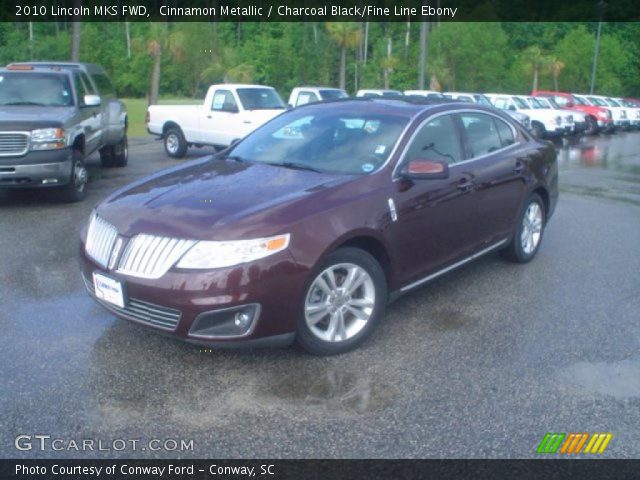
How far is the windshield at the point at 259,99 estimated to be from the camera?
50.3 feet

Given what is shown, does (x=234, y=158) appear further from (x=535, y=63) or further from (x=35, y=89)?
(x=535, y=63)

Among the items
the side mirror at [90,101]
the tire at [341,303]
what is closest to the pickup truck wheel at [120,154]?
the side mirror at [90,101]

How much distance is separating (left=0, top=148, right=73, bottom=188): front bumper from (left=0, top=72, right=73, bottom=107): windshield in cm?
145

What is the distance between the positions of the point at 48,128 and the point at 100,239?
5.17m

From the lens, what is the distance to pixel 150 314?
4.27 metres

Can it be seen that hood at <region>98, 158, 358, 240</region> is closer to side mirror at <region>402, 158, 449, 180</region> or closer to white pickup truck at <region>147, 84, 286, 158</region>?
side mirror at <region>402, 158, 449, 180</region>

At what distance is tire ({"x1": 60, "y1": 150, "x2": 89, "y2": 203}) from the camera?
9.70 m

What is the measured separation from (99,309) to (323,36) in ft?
212

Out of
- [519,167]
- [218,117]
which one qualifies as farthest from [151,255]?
[218,117]

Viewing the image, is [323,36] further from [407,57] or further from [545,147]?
[545,147]

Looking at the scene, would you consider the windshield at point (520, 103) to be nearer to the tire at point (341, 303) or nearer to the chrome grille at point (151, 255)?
the tire at point (341, 303)

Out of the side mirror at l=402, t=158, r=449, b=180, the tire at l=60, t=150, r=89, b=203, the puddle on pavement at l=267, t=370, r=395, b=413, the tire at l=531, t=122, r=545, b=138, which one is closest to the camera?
the puddle on pavement at l=267, t=370, r=395, b=413

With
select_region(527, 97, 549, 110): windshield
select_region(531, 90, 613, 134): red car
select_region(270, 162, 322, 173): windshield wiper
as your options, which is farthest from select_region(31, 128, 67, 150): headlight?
select_region(531, 90, 613, 134): red car

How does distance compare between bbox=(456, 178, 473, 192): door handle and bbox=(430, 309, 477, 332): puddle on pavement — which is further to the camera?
bbox=(456, 178, 473, 192): door handle
